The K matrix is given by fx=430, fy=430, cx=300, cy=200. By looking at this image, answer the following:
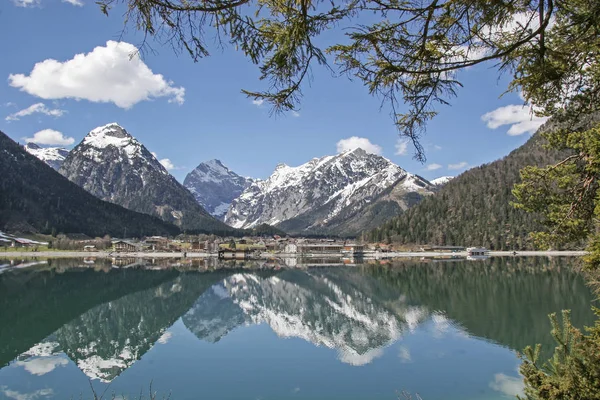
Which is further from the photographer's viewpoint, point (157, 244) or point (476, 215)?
point (157, 244)

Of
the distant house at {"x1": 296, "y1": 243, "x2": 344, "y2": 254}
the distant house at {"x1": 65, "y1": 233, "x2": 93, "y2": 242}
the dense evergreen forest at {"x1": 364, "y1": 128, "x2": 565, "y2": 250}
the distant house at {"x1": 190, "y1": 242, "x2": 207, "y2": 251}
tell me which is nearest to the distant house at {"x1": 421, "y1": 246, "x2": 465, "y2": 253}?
the dense evergreen forest at {"x1": 364, "y1": 128, "x2": 565, "y2": 250}

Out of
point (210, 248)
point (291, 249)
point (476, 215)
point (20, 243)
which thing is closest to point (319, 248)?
point (291, 249)

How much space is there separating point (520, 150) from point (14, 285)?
20018cm

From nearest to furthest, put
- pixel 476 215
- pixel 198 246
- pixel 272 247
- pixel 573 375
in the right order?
pixel 573 375
pixel 476 215
pixel 198 246
pixel 272 247

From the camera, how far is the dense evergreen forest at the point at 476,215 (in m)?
141

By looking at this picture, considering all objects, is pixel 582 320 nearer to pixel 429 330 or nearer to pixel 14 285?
pixel 429 330

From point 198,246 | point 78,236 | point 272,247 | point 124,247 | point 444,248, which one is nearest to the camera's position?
point 124,247

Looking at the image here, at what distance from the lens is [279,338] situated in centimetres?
2738

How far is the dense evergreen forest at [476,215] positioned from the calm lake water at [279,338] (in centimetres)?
9489

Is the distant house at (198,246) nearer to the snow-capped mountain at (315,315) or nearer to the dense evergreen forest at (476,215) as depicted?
the dense evergreen forest at (476,215)

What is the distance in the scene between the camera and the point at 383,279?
199 ft

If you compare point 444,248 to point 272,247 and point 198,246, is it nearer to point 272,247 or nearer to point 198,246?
point 272,247

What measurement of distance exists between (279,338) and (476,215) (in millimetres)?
144434

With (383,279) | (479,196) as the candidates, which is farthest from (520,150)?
(383,279)
